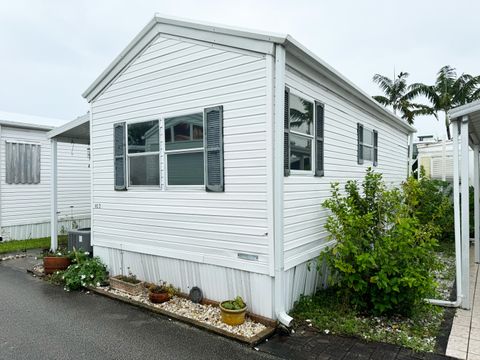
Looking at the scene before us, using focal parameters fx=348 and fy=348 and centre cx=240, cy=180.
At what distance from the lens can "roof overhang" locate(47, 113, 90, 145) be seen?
23.4 ft

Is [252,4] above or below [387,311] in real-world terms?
above

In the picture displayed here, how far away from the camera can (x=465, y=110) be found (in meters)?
4.66

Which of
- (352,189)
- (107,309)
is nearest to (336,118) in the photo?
(352,189)

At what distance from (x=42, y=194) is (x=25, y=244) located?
1731mm

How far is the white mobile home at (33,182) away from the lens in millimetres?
9625

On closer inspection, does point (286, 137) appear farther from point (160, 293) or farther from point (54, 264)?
point (54, 264)

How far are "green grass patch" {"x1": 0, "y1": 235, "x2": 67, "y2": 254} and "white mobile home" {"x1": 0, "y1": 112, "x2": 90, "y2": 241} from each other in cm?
40

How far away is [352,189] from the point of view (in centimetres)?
520

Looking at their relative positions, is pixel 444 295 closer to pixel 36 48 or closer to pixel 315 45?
pixel 315 45

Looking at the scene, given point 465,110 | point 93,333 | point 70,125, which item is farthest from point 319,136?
point 70,125

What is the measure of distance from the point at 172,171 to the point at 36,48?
549 inches

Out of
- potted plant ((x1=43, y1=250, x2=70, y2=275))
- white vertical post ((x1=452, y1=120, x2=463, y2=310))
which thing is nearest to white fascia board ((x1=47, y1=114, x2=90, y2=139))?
potted plant ((x1=43, y1=250, x2=70, y2=275))

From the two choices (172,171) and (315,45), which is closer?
(172,171)

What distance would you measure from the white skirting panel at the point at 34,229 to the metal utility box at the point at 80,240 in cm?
368
